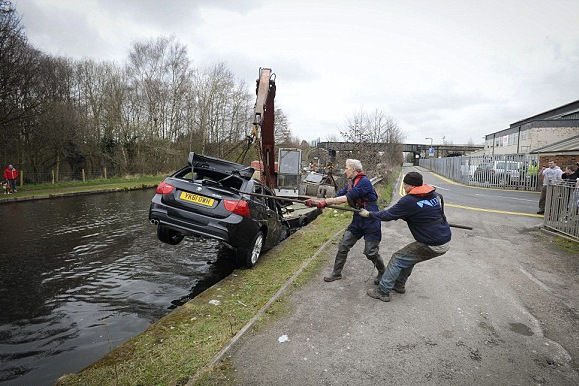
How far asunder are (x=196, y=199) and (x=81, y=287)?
2.37 meters

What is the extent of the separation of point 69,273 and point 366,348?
5.52 m

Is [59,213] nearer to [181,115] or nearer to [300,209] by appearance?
[300,209]

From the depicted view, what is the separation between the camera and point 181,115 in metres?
38.7

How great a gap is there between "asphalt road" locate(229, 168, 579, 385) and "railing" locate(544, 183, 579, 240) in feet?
6.80

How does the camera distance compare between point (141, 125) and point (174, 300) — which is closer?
point (174, 300)

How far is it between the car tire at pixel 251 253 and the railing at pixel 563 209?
7161mm

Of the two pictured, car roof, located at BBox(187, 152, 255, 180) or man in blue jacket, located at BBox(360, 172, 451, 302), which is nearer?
man in blue jacket, located at BBox(360, 172, 451, 302)

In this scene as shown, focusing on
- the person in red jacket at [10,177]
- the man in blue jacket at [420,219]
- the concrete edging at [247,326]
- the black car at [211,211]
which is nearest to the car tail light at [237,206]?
the black car at [211,211]

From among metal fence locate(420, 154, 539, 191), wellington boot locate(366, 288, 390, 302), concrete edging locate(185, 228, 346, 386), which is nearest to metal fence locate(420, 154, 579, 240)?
metal fence locate(420, 154, 539, 191)

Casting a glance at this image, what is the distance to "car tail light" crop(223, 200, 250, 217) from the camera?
18.1 ft

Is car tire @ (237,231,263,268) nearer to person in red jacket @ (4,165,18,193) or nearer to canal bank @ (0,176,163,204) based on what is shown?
canal bank @ (0,176,163,204)

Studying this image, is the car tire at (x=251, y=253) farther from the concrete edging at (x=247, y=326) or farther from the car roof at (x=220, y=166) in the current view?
the car roof at (x=220, y=166)

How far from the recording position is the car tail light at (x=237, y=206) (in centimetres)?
553

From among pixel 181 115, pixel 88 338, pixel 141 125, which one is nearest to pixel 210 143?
pixel 181 115
